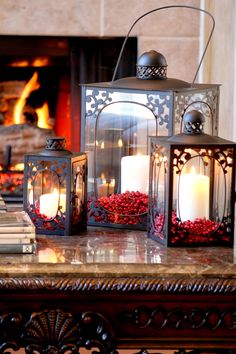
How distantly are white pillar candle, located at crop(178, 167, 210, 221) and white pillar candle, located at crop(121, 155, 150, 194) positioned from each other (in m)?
0.24

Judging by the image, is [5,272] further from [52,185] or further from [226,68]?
[226,68]

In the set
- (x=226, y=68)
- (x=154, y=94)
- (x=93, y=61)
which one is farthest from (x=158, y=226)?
(x=93, y=61)

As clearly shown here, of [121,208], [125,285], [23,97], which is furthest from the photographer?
[23,97]

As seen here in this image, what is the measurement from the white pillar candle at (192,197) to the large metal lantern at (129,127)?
0.67ft

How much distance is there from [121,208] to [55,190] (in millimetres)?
185

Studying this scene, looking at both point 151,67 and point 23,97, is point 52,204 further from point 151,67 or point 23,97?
point 23,97

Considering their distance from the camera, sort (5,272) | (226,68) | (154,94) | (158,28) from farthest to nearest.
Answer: (158,28) → (226,68) → (154,94) → (5,272)

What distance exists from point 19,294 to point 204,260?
359 millimetres

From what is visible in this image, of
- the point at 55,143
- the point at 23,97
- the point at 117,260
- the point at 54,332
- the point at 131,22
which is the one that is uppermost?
the point at 131,22

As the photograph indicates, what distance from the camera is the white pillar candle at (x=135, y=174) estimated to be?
88.5 inches

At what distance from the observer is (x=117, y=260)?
6.09ft

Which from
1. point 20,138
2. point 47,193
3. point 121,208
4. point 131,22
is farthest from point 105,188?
point 20,138

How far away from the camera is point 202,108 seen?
7.69 ft

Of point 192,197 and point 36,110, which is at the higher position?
point 36,110
